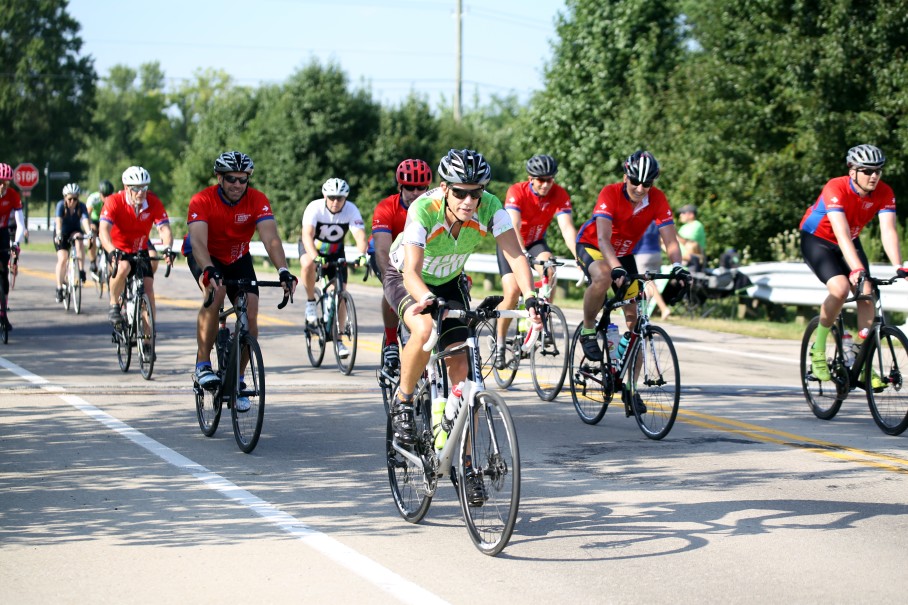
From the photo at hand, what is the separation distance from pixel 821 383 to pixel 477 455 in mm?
5475

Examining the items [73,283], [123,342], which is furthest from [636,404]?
[73,283]

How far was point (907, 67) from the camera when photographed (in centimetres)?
2355

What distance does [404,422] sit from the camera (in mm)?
6980

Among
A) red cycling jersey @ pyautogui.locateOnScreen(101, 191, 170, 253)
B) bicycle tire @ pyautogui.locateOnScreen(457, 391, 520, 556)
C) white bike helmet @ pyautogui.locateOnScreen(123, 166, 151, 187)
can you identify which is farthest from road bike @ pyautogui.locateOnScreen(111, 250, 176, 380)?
bicycle tire @ pyautogui.locateOnScreen(457, 391, 520, 556)

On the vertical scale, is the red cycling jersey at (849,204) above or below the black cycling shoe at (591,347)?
above

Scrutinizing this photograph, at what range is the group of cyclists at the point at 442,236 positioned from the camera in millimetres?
6840

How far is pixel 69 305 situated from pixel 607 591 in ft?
57.2

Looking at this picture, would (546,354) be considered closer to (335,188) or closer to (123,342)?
(335,188)

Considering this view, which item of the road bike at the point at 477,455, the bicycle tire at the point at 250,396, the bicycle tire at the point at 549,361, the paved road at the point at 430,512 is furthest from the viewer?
the bicycle tire at the point at 549,361

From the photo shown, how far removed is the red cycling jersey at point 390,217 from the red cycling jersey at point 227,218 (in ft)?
3.34

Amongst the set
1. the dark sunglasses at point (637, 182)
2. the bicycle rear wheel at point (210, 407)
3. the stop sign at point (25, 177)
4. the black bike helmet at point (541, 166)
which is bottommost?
the bicycle rear wheel at point (210, 407)

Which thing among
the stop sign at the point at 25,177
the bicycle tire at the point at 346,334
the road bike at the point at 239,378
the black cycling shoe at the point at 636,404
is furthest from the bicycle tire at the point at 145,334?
the stop sign at the point at 25,177

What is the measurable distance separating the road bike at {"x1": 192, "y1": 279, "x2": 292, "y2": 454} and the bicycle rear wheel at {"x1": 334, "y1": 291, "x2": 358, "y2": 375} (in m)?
3.56

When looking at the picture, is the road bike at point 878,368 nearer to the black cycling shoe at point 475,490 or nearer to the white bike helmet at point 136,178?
the black cycling shoe at point 475,490
